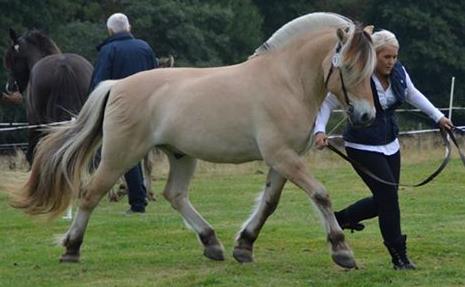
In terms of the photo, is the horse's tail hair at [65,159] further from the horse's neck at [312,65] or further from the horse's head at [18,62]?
the horse's head at [18,62]

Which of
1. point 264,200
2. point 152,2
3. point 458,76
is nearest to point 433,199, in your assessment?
point 264,200

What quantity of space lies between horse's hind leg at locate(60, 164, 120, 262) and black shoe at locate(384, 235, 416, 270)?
2.34 m

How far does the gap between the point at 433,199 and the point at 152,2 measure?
38047mm

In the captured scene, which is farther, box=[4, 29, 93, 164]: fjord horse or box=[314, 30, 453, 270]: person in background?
box=[4, 29, 93, 164]: fjord horse

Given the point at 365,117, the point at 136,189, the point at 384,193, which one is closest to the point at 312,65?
the point at 365,117

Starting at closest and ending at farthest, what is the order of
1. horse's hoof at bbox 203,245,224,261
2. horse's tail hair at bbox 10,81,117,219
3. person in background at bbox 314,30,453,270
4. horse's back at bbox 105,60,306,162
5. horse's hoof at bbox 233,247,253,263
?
1. person in background at bbox 314,30,453,270
2. horse's back at bbox 105,60,306,162
3. horse's hoof at bbox 233,247,253,263
4. horse's hoof at bbox 203,245,224,261
5. horse's tail hair at bbox 10,81,117,219

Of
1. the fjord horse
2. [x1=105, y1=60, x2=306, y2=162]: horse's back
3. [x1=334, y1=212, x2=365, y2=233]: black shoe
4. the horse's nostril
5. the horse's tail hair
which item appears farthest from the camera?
the fjord horse

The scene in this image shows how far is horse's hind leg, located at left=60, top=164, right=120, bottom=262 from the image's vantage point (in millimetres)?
9875

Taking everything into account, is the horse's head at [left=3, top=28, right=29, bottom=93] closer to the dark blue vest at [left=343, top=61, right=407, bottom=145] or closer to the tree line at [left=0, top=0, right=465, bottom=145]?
the dark blue vest at [left=343, top=61, right=407, bottom=145]

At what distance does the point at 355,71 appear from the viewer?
8.72 metres

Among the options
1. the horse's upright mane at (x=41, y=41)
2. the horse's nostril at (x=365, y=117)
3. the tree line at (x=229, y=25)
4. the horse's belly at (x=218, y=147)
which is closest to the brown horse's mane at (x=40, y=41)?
the horse's upright mane at (x=41, y=41)

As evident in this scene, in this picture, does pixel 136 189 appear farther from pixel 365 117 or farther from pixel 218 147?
pixel 365 117

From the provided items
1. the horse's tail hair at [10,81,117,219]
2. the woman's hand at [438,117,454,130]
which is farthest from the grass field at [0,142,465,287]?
the woman's hand at [438,117,454,130]

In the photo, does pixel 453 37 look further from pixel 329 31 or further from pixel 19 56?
pixel 329 31
